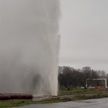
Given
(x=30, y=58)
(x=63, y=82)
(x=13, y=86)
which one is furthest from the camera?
(x=63, y=82)

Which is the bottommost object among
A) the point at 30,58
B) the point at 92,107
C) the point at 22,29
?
the point at 92,107

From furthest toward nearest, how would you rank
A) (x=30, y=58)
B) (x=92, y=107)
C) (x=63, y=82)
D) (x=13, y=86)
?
(x=63, y=82), (x=13, y=86), (x=30, y=58), (x=92, y=107)

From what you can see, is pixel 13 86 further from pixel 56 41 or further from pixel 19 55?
pixel 56 41

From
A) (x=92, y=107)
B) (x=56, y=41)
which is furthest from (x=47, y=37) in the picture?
(x=92, y=107)

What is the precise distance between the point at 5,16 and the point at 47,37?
11.8 meters

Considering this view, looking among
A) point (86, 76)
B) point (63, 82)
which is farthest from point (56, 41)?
point (86, 76)

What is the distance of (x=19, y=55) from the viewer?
4947 centimetres

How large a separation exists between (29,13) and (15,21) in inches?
123

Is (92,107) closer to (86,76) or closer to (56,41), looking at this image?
(56,41)

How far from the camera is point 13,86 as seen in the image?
167 feet

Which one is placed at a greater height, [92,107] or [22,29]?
[22,29]

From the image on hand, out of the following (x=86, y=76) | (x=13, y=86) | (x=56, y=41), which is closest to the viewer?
(x=56, y=41)

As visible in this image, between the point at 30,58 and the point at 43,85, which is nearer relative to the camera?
the point at 43,85

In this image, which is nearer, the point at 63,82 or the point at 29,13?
the point at 29,13
